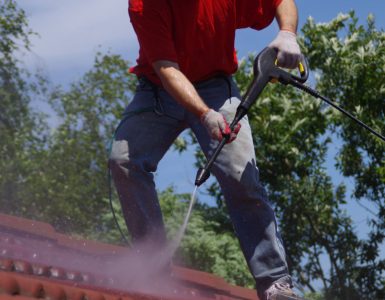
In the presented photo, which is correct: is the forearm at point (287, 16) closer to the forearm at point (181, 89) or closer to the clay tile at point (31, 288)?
the forearm at point (181, 89)

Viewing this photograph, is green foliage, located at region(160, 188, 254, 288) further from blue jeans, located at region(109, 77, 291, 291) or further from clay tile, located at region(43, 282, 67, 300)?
clay tile, located at region(43, 282, 67, 300)

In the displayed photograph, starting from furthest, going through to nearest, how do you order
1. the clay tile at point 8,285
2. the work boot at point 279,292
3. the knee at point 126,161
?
the knee at point 126,161, the work boot at point 279,292, the clay tile at point 8,285

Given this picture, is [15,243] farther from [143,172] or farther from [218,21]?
[218,21]

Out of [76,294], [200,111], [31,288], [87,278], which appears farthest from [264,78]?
[31,288]

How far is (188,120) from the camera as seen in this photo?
3.78 meters

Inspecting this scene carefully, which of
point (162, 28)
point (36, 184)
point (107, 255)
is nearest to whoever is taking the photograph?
point (162, 28)

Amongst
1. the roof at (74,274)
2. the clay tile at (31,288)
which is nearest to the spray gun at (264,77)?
the roof at (74,274)

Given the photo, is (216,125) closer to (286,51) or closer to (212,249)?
(286,51)

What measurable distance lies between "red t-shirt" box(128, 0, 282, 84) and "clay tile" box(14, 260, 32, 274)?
1.06m

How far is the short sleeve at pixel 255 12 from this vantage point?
150 inches

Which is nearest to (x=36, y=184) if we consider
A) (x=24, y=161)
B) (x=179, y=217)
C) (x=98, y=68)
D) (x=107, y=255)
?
(x=24, y=161)

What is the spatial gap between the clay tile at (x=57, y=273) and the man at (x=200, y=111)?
66 centimetres

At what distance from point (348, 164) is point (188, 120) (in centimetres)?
890

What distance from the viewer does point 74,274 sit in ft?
10.8
